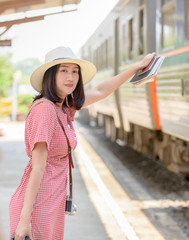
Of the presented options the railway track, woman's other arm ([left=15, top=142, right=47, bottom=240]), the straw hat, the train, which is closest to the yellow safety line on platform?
the railway track

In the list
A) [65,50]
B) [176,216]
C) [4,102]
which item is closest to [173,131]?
[176,216]

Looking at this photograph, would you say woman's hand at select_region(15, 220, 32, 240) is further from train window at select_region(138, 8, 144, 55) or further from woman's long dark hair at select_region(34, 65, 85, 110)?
train window at select_region(138, 8, 144, 55)

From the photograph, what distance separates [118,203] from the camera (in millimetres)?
7383

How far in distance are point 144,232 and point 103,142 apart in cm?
1107

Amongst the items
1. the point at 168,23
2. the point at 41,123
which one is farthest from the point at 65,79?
the point at 168,23

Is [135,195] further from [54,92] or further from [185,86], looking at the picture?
[54,92]

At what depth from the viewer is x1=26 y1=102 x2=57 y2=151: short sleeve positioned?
8.46 feet

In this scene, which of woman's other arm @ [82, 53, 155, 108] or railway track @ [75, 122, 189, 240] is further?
railway track @ [75, 122, 189, 240]

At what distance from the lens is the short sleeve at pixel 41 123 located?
258cm

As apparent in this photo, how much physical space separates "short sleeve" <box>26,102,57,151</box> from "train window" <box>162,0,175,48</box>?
15.3ft

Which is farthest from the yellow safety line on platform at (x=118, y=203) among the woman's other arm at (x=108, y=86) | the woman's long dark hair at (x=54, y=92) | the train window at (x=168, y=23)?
the woman's long dark hair at (x=54, y=92)

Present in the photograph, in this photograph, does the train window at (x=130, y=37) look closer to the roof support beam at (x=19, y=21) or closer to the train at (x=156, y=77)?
the train at (x=156, y=77)

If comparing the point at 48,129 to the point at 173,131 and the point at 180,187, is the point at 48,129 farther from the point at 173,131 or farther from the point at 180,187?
the point at 180,187

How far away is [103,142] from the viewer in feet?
55.4
